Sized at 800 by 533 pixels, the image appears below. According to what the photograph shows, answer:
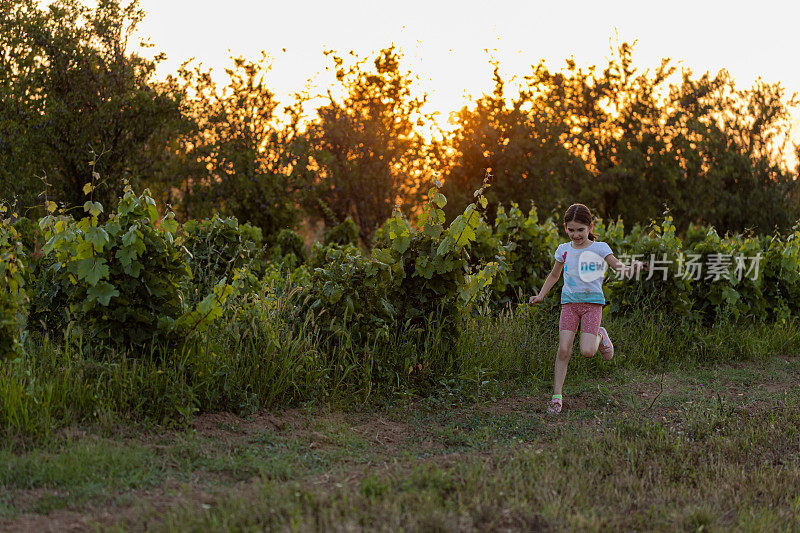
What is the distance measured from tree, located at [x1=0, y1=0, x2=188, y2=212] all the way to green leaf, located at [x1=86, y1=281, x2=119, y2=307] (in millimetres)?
11529

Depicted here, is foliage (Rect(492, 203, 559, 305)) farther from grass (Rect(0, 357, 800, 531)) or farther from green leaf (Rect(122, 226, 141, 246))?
green leaf (Rect(122, 226, 141, 246))

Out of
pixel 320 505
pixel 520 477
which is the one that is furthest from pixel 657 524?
pixel 320 505

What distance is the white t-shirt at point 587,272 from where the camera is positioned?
5.88 meters

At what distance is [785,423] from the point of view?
18.3 ft

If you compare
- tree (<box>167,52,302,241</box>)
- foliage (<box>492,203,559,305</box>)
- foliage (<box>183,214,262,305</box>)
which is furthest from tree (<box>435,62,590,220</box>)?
foliage (<box>183,214,262,305</box>)

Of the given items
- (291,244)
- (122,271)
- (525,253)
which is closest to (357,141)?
(291,244)

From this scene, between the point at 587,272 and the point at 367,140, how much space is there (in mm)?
16251

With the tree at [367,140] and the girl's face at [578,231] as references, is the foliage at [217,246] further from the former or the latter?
the tree at [367,140]

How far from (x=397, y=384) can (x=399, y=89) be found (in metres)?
17.1

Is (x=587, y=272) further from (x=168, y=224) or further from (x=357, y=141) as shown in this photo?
(x=357, y=141)

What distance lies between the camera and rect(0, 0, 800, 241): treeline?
54.9 feet

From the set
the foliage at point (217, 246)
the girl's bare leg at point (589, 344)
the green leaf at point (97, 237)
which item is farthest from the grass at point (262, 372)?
the foliage at point (217, 246)

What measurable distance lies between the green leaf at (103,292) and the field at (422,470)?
0.85m

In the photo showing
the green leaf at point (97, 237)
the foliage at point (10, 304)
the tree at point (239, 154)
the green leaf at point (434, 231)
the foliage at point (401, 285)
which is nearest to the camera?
the foliage at point (10, 304)
